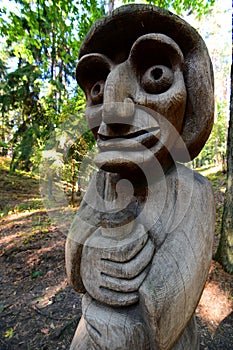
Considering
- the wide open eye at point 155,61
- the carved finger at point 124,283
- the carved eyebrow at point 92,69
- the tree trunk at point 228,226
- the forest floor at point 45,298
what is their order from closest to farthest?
the carved finger at point 124,283
the wide open eye at point 155,61
the carved eyebrow at point 92,69
the forest floor at point 45,298
the tree trunk at point 228,226

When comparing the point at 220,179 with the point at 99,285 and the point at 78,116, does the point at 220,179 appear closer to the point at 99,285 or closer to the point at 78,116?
the point at 78,116

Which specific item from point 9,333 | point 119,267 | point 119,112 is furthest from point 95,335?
point 9,333

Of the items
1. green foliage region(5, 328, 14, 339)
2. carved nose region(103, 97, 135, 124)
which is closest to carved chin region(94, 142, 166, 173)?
carved nose region(103, 97, 135, 124)

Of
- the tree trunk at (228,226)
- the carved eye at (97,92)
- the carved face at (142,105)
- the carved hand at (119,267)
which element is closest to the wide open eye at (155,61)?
the carved face at (142,105)

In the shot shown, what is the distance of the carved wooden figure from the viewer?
958 millimetres

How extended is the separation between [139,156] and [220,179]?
8.18m

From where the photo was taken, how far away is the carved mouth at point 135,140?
1042mm

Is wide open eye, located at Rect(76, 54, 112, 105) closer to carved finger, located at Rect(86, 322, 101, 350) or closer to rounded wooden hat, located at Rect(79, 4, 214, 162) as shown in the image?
rounded wooden hat, located at Rect(79, 4, 214, 162)

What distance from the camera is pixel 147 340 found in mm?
963

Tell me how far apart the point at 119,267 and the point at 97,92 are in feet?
2.86

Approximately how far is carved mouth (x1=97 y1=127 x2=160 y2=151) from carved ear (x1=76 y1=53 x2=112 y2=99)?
1.06 feet

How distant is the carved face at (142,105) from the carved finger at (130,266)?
366 mm

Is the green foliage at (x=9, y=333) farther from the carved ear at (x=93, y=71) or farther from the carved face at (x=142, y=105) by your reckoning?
the carved ear at (x=93, y=71)

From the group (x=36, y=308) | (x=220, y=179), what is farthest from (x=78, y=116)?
(x=220, y=179)
